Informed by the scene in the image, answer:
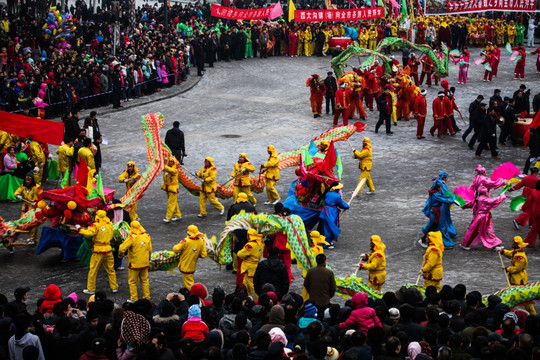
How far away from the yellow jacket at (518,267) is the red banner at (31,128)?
358 inches

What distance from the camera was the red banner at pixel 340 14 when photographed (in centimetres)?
3347

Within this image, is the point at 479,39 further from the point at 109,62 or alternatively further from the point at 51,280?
the point at 51,280

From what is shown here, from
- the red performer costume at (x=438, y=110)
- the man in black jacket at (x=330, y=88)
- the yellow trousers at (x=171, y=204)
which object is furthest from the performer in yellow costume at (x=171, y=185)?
the man in black jacket at (x=330, y=88)

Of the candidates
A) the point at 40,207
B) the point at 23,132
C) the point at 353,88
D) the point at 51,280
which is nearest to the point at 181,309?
the point at 51,280

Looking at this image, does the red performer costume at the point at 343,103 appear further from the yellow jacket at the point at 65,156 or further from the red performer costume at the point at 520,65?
the red performer costume at the point at 520,65

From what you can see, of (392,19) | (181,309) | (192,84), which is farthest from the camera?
(392,19)

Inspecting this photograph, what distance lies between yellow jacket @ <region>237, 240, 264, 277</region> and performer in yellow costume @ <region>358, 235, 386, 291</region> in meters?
1.52

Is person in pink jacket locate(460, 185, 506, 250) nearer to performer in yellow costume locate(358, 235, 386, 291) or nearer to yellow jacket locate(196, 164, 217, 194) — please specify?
Answer: performer in yellow costume locate(358, 235, 386, 291)

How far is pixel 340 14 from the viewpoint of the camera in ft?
112

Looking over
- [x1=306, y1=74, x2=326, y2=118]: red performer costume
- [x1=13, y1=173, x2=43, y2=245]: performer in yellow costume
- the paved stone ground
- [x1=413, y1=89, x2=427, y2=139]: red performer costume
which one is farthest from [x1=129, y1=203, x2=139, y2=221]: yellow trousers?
[x1=306, y1=74, x2=326, y2=118]: red performer costume

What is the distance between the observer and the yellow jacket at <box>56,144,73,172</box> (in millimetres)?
17031

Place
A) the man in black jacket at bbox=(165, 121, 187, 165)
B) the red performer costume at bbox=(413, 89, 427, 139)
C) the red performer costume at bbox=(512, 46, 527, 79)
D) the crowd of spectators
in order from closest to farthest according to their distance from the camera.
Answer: the crowd of spectators, the man in black jacket at bbox=(165, 121, 187, 165), the red performer costume at bbox=(413, 89, 427, 139), the red performer costume at bbox=(512, 46, 527, 79)

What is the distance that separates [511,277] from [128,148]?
1162 centimetres

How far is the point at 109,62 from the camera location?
2575 cm
